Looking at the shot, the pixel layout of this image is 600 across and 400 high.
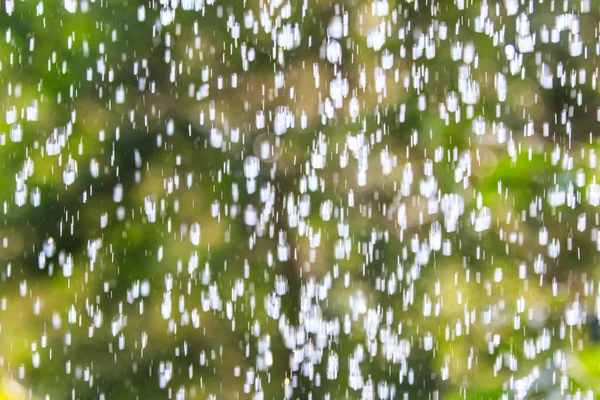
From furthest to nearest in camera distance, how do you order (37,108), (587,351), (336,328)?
(336,328) → (37,108) → (587,351)

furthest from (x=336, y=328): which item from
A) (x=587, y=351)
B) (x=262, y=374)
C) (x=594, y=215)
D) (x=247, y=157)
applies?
(x=587, y=351)

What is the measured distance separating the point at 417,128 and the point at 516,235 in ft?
0.68

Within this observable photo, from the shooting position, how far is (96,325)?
101cm

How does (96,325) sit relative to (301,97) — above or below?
below

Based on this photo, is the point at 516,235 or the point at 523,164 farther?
the point at 516,235

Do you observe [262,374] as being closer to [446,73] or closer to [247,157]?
[247,157]

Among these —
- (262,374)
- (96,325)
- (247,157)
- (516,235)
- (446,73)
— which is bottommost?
(262,374)

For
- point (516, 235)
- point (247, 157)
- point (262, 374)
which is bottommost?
point (262, 374)

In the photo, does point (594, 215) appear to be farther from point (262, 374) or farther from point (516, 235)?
point (262, 374)

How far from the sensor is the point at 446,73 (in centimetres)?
97

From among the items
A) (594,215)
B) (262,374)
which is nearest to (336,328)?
(262,374)

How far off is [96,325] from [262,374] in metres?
0.26

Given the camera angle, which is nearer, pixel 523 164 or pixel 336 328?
pixel 523 164

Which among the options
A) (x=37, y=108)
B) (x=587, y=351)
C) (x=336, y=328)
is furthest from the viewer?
(x=336, y=328)
